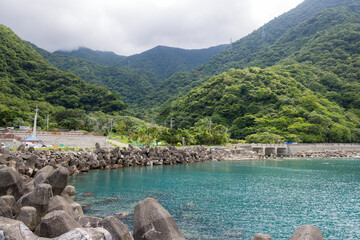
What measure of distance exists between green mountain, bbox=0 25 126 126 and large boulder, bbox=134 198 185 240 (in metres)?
89.9

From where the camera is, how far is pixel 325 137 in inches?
3484

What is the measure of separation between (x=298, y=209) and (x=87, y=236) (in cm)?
1580

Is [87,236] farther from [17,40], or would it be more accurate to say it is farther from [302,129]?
[17,40]

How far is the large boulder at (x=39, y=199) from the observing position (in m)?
9.80

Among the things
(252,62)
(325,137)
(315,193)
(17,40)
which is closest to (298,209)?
(315,193)

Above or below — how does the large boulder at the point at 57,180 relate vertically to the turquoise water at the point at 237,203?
above

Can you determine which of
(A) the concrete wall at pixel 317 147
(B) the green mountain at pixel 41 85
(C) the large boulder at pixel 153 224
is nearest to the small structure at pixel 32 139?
(C) the large boulder at pixel 153 224

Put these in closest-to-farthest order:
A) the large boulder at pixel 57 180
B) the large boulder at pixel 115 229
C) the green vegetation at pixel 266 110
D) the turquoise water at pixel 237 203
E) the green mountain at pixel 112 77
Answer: the large boulder at pixel 115 229
the large boulder at pixel 57 180
the turquoise water at pixel 237 203
the green vegetation at pixel 266 110
the green mountain at pixel 112 77

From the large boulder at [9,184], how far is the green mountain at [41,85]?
82818mm

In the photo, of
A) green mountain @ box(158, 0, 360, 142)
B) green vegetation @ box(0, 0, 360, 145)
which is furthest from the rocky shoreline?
green mountain @ box(158, 0, 360, 142)

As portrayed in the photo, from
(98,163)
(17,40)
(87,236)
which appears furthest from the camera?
(17,40)

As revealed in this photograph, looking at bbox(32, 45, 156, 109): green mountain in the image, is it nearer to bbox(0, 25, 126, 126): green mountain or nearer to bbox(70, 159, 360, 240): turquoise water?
bbox(0, 25, 126, 126): green mountain

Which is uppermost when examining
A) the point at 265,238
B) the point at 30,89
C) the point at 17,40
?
the point at 17,40

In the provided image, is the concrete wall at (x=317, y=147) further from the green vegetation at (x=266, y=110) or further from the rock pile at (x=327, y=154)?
the green vegetation at (x=266, y=110)
